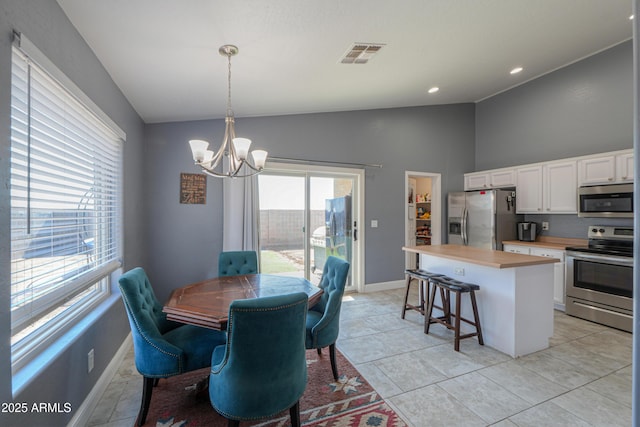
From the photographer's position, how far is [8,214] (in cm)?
117

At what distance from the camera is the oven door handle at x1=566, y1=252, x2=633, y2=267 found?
3.05 meters

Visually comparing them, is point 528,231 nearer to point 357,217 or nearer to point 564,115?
point 564,115

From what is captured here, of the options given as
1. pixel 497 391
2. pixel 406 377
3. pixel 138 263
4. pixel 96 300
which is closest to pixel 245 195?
pixel 138 263

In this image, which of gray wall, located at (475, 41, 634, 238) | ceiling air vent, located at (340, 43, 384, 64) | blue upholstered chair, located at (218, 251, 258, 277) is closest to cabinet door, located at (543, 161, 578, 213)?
gray wall, located at (475, 41, 634, 238)

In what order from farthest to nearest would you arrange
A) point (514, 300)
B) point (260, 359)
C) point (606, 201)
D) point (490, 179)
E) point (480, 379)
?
1. point (490, 179)
2. point (606, 201)
3. point (514, 300)
4. point (480, 379)
5. point (260, 359)

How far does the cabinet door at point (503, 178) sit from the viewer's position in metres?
4.58

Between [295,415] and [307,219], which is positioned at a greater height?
[307,219]

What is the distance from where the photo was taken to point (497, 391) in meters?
2.09

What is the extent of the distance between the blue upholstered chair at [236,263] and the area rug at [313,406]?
99 centimetres

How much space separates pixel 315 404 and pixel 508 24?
12.4ft

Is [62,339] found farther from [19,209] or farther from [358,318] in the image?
[358,318]

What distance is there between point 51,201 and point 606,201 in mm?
5388

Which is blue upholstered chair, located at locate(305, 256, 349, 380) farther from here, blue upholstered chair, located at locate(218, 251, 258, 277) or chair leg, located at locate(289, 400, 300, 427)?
blue upholstered chair, located at locate(218, 251, 258, 277)

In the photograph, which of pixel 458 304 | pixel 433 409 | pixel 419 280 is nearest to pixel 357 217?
pixel 419 280
